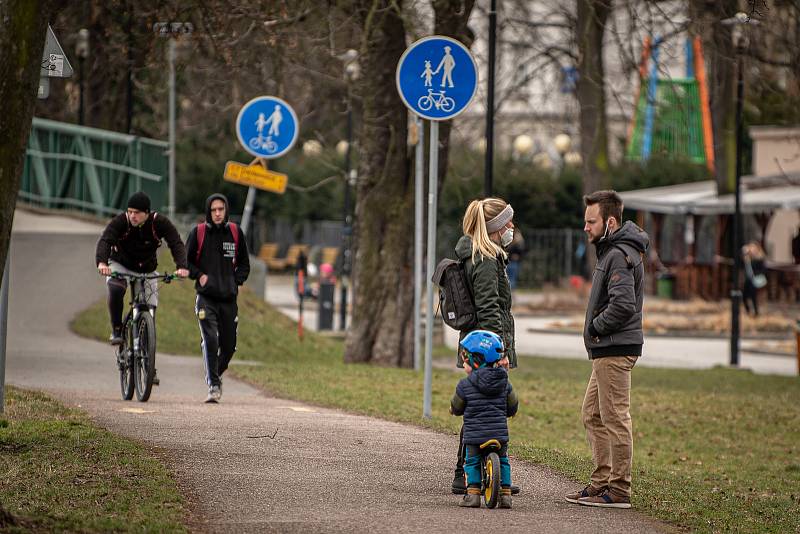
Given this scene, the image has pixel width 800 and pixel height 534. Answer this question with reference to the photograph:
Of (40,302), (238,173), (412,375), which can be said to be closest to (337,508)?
(412,375)

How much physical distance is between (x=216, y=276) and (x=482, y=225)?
15.1 ft

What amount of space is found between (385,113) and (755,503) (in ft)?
32.6

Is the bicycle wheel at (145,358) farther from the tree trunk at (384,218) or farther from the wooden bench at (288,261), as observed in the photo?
the wooden bench at (288,261)

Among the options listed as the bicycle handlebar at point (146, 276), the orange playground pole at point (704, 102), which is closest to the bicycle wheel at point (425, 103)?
the bicycle handlebar at point (146, 276)

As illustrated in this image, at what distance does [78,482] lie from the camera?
751 centimetres

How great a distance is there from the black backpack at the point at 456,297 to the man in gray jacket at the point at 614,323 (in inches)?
24.8

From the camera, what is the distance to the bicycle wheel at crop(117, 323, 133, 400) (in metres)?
12.1

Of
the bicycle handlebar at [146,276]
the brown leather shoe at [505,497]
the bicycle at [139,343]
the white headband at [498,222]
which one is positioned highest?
the white headband at [498,222]

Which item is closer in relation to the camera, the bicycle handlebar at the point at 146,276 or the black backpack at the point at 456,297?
the black backpack at the point at 456,297

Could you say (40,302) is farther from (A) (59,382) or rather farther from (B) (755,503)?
(B) (755,503)

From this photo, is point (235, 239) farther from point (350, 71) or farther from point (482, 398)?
point (350, 71)

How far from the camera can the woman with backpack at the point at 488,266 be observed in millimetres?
7809

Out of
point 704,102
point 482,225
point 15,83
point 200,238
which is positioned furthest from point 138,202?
point 704,102

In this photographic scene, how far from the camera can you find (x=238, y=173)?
17234 millimetres
